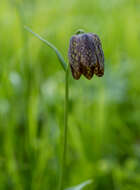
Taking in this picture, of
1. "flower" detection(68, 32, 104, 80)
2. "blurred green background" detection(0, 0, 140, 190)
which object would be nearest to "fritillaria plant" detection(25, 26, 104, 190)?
"flower" detection(68, 32, 104, 80)

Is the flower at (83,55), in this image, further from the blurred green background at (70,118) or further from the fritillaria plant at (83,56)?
the blurred green background at (70,118)

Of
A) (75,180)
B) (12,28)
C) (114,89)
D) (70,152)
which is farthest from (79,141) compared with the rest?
(12,28)

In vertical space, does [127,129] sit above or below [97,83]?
below

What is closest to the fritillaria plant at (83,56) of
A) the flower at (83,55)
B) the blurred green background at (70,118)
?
the flower at (83,55)

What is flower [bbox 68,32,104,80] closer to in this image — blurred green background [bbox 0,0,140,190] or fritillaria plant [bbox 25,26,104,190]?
fritillaria plant [bbox 25,26,104,190]

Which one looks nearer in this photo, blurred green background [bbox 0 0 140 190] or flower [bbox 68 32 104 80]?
flower [bbox 68 32 104 80]

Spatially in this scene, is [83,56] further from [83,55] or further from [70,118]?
[70,118]

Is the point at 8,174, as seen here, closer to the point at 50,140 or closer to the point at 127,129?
the point at 50,140

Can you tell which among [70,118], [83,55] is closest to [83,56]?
[83,55]
